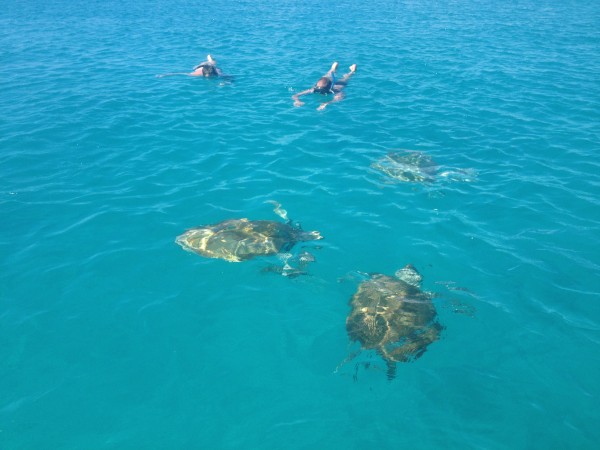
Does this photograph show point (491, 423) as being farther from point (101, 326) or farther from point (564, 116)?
point (564, 116)

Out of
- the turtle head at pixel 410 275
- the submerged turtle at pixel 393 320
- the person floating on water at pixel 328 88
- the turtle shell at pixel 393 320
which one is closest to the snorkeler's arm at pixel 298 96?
the person floating on water at pixel 328 88

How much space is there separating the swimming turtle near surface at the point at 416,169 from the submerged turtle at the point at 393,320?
560 centimetres

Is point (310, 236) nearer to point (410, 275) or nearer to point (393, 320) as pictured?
point (410, 275)

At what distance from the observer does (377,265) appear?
11.1m

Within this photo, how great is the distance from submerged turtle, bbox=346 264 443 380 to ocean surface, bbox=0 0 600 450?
297 millimetres

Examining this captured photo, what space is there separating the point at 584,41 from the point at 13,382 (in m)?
36.0

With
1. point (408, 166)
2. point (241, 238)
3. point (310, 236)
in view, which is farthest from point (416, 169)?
point (241, 238)

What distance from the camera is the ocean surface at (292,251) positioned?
7668 mm

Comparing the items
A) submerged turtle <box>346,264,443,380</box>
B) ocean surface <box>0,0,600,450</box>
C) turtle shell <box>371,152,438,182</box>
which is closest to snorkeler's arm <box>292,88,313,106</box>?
ocean surface <box>0,0,600,450</box>

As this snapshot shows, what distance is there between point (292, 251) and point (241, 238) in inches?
58.7

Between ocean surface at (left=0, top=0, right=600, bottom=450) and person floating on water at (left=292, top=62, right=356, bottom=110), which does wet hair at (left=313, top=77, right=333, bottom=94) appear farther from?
ocean surface at (left=0, top=0, right=600, bottom=450)

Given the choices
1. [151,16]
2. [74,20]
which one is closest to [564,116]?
[151,16]

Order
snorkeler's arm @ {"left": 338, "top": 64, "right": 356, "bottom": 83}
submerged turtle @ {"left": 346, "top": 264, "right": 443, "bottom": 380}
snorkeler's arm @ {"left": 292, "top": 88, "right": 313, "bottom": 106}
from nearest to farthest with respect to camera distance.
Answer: submerged turtle @ {"left": 346, "top": 264, "right": 443, "bottom": 380} → snorkeler's arm @ {"left": 292, "top": 88, "right": 313, "bottom": 106} → snorkeler's arm @ {"left": 338, "top": 64, "right": 356, "bottom": 83}

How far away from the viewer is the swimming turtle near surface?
14.5 meters
